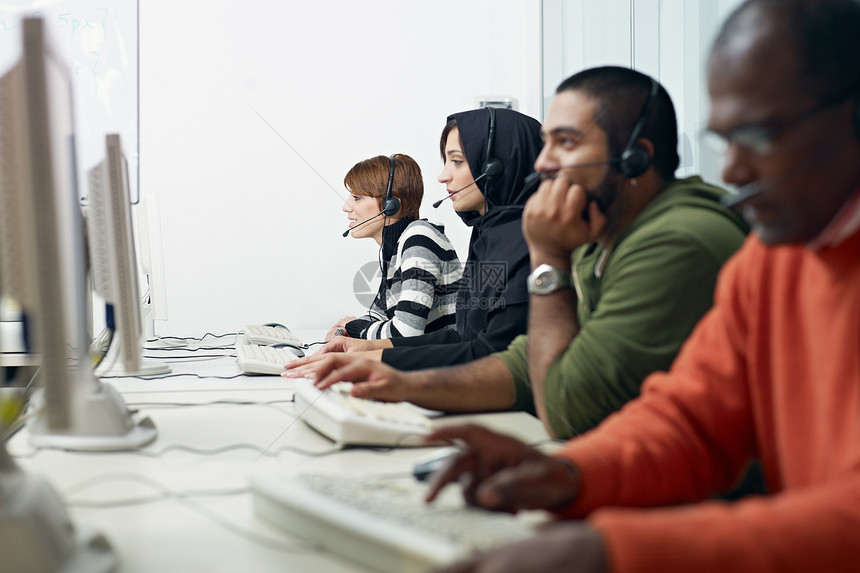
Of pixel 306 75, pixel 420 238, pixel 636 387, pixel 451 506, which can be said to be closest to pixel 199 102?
pixel 306 75

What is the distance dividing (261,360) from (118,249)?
0.73 metres

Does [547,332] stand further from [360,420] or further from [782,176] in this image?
[782,176]

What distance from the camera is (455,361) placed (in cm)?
163

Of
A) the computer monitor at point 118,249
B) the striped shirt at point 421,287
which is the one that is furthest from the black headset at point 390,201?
the computer monitor at point 118,249

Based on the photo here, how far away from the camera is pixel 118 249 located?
996 mm

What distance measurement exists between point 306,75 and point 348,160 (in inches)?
16.6

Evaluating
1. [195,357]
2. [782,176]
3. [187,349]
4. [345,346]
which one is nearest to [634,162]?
[782,176]

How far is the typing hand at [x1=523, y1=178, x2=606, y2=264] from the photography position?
117cm

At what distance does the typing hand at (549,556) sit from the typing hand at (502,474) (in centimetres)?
13

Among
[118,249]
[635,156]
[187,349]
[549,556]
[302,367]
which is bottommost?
[187,349]

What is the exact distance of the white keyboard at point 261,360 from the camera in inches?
65.6

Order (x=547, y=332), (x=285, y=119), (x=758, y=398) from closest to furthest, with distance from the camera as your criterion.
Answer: (x=758, y=398), (x=547, y=332), (x=285, y=119)

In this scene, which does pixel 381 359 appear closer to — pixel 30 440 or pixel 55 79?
pixel 30 440

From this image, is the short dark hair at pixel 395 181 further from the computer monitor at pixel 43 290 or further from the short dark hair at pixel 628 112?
the computer monitor at pixel 43 290
